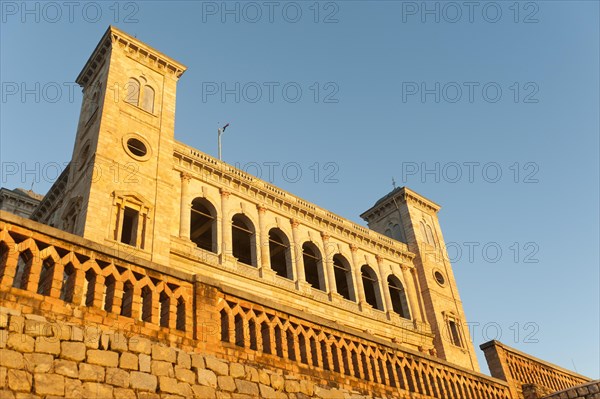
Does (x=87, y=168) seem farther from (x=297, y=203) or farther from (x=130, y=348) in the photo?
(x=130, y=348)

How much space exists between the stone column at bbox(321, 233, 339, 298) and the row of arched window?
0.26m

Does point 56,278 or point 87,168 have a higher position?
point 87,168

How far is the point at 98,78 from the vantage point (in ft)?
80.2

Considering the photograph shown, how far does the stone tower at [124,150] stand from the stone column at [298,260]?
7.47 m

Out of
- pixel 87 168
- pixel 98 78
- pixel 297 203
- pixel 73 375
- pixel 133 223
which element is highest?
pixel 98 78

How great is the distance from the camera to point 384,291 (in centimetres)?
3105

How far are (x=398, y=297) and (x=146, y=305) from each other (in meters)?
28.9

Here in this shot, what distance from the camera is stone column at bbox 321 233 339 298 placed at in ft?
91.1

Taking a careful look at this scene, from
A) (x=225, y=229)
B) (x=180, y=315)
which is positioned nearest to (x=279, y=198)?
(x=225, y=229)

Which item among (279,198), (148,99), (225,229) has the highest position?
(148,99)

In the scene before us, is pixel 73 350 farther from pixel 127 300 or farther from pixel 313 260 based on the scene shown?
pixel 313 260

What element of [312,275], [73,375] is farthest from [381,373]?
[312,275]

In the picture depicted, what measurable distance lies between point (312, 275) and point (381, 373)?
24.7 meters

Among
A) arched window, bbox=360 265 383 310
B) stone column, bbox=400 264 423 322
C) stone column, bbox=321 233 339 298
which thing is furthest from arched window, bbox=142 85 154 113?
stone column, bbox=400 264 423 322
